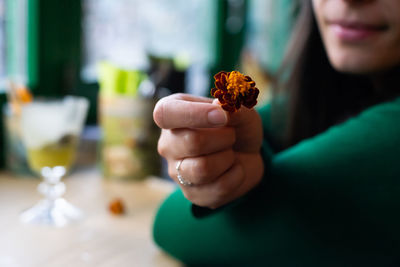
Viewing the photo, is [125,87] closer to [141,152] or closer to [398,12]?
[141,152]

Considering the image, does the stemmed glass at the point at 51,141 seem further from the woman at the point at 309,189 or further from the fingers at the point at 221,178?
the fingers at the point at 221,178

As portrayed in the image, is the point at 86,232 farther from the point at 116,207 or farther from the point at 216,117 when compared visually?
the point at 216,117

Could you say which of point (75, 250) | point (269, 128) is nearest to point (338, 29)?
point (269, 128)

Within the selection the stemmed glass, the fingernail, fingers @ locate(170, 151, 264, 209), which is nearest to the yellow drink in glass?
the stemmed glass

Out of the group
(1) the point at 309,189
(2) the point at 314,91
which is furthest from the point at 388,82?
(1) the point at 309,189

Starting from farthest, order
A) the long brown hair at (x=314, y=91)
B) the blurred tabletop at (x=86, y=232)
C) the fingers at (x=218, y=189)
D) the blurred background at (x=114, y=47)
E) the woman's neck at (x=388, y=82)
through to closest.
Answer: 1. the blurred background at (x=114, y=47)
2. the long brown hair at (x=314, y=91)
3. the woman's neck at (x=388, y=82)
4. the blurred tabletop at (x=86, y=232)
5. the fingers at (x=218, y=189)

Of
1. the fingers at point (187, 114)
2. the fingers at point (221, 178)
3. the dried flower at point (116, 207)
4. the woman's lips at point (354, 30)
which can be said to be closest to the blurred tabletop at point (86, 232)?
the dried flower at point (116, 207)
